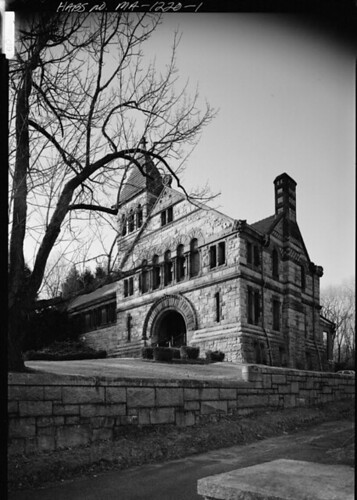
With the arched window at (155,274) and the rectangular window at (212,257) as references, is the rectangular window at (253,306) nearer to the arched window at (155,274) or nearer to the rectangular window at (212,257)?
the rectangular window at (212,257)

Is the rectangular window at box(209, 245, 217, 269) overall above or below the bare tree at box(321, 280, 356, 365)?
above

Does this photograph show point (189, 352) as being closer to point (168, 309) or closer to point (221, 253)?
point (168, 309)

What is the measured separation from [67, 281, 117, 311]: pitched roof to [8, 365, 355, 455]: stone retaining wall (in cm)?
87

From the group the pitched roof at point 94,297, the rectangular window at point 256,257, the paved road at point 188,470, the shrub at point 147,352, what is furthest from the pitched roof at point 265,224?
the shrub at point 147,352

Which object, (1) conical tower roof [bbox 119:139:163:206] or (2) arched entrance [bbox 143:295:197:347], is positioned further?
(2) arched entrance [bbox 143:295:197:347]

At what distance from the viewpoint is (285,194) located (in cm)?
334

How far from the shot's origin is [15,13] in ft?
8.90

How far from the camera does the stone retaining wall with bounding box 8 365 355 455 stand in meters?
4.08

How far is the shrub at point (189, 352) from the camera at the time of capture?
6.47m

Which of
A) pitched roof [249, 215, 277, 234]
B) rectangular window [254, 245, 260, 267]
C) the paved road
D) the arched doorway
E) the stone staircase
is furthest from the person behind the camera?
the stone staircase

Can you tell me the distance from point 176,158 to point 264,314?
80.5 inches

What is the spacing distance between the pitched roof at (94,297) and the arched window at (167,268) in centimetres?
61

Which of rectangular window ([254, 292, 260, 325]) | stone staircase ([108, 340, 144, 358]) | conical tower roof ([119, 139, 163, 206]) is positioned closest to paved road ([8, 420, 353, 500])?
rectangular window ([254, 292, 260, 325])

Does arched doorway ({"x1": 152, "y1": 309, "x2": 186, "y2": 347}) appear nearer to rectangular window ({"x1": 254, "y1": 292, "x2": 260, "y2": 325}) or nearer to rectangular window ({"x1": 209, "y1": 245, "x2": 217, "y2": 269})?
rectangular window ({"x1": 209, "y1": 245, "x2": 217, "y2": 269})
